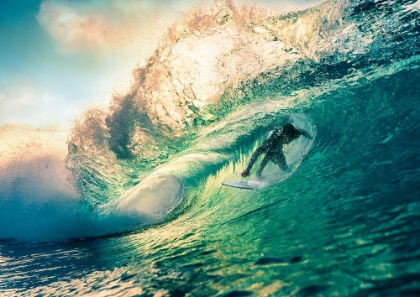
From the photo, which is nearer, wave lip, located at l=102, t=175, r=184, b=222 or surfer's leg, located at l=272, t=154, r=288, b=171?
surfer's leg, located at l=272, t=154, r=288, b=171

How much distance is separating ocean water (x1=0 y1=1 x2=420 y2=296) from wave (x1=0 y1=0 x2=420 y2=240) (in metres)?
0.05

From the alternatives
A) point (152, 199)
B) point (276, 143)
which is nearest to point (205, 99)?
point (276, 143)

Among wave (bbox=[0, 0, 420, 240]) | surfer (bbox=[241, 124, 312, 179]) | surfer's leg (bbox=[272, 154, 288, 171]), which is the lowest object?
surfer's leg (bbox=[272, 154, 288, 171])

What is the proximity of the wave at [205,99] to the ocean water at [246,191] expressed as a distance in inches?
2.1

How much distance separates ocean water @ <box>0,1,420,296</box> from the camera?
2258 mm

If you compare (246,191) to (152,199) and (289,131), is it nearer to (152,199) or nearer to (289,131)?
(289,131)

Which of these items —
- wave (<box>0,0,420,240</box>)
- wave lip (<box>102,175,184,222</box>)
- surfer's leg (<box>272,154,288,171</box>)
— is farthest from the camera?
wave lip (<box>102,175,184,222</box>)

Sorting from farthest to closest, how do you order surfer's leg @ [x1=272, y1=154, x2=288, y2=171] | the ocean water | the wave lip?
the wave lip < surfer's leg @ [x1=272, y1=154, x2=288, y2=171] < the ocean water

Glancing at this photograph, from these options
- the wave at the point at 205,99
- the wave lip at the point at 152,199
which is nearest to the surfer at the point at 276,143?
the wave at the point at 205,99

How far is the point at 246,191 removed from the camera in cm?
668

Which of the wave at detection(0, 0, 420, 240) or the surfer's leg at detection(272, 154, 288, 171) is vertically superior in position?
the wave at detection(0, 0, 420, 240)

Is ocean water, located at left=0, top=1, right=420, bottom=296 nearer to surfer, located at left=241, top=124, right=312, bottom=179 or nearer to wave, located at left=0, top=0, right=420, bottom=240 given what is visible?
wave, located at left=0, top=0, right=420, bottom=240

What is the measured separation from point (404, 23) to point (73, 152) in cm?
1315

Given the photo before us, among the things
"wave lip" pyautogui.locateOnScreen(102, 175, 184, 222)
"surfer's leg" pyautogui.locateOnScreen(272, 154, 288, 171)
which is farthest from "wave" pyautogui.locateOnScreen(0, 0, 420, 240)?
"surfer's leg" pyautogui.locateOnScreen(272, 154, 288, 171)
